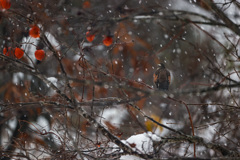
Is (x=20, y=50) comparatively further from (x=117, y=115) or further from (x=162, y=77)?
(x=117, y=115)

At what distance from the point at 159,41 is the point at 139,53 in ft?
1.63

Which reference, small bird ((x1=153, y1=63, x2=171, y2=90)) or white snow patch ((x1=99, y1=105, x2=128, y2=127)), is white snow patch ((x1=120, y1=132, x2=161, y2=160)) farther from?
white snow patch ((x1=99, y1=105, x2=128, y2=127))

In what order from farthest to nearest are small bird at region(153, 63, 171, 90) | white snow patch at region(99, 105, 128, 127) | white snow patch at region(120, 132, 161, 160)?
1. white snow patch at region(99, 105, 128, 127)
2. small bird at region(153, 63, 171, 90)
3. white snow patch at region(120, 132, 161, 160)

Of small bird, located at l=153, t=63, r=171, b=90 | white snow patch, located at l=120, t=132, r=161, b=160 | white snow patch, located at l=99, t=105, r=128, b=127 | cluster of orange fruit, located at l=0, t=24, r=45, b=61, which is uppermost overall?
white snow patch, located at l=99, t=105, r=128, b=127

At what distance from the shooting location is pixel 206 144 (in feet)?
5.73

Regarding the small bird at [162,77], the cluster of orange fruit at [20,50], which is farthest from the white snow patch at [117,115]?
the cluster of orange fruit at [20,50]

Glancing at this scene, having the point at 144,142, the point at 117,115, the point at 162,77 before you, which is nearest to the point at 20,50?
the point at 144,142

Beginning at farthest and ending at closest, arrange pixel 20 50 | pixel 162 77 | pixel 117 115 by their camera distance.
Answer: pixel 117 115, pixel 162 77, pixel 20 50

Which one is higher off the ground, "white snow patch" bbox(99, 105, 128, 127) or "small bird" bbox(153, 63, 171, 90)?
"white snow patch" bbox(99, 105, 128, 127)

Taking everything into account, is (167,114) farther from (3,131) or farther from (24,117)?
(3,131)

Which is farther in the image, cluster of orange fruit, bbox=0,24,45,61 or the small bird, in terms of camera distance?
the small bird

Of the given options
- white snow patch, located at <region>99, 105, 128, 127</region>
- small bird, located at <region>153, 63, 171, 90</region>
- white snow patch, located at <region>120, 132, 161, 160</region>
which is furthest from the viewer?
white snow patch, located at <region>99, 105, 128, 127</region>

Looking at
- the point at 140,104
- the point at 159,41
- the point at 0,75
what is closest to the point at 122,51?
the point at 159,41

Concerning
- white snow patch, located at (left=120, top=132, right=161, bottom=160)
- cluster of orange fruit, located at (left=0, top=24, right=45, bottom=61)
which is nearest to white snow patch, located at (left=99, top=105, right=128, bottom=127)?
cluster of orange fruit, located at (left=0, top=24, right=45, bottom=61)
